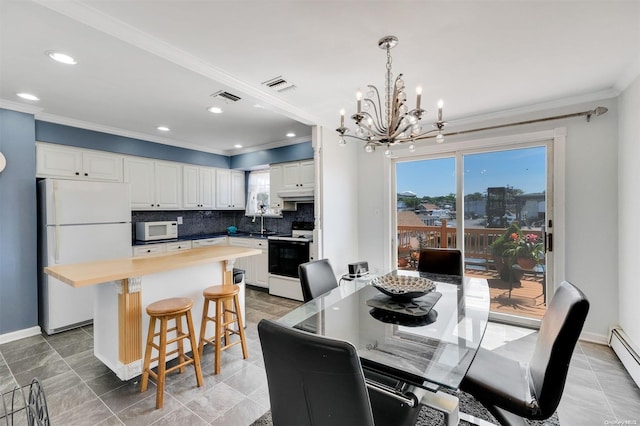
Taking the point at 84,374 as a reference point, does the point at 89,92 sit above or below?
above

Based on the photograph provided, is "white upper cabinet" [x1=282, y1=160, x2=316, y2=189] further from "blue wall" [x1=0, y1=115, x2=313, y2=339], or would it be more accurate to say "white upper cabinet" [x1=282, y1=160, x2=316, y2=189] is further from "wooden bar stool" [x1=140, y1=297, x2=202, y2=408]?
"blue wall" [x1=0, y1=115, x2=313, y2=339]

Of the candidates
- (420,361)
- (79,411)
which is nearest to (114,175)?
(79,411)

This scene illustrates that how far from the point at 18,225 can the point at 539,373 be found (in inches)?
181

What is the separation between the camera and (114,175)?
385cm

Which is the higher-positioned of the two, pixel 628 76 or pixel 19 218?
pixel 628 76

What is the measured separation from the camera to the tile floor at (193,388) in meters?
1.82

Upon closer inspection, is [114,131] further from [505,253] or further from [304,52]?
[505,253]

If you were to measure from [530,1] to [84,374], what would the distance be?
4.05 meters

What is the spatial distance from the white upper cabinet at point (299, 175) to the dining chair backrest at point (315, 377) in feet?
10.8

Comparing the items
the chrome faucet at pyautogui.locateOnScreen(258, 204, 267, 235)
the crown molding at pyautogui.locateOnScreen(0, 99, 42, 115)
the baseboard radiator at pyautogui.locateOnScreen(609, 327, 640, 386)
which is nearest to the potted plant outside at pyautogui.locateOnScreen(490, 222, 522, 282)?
the baseboard radiator at pyautogui.locateOnScreen(609, 327, 640, 386)

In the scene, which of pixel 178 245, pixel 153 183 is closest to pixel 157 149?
Result: pixel 153 183

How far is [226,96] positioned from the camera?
2.72 m

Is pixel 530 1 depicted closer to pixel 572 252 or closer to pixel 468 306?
pixel 468 306

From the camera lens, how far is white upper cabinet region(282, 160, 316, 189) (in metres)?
4.25
